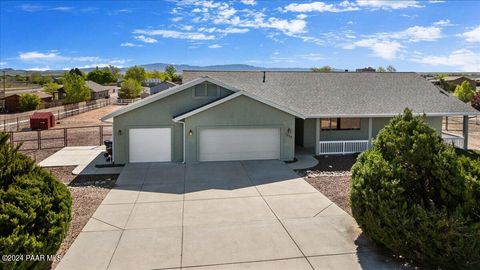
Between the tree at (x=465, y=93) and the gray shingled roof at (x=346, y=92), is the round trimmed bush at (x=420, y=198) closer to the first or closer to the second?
the gray shingled roof at (x=346, y=92)

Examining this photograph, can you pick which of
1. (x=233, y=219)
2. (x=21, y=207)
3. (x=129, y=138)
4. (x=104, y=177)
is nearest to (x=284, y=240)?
(x=233, y=219)

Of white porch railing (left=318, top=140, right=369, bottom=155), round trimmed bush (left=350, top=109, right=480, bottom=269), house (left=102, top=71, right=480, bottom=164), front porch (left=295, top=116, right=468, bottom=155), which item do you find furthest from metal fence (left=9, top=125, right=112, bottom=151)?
round trimmed bush (left=350, top=109, right=480, bottom=269)

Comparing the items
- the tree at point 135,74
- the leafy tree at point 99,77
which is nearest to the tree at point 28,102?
the tree at point 135,74

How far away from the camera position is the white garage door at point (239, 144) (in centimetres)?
1830

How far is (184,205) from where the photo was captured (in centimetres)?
1201

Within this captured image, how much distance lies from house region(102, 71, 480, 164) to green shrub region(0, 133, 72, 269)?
9942mm

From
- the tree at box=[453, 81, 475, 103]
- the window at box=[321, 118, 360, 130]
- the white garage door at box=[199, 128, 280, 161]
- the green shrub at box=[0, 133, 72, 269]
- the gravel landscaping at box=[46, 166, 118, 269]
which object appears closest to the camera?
the green shrub at box=[0, 133, 72, 269]

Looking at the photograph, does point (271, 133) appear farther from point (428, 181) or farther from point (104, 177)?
point (428, 181)

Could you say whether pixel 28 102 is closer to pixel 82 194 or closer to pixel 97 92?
pixel 97 92

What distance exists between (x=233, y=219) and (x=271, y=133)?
8.54 metres

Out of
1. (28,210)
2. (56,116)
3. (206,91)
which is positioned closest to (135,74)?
(56,116)

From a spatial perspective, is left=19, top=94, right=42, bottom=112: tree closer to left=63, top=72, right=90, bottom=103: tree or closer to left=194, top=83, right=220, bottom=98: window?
left=63, top=72, right=90, bottom=103: tree

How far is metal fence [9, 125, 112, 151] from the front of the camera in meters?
23.1

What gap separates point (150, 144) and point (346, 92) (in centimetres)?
1180
